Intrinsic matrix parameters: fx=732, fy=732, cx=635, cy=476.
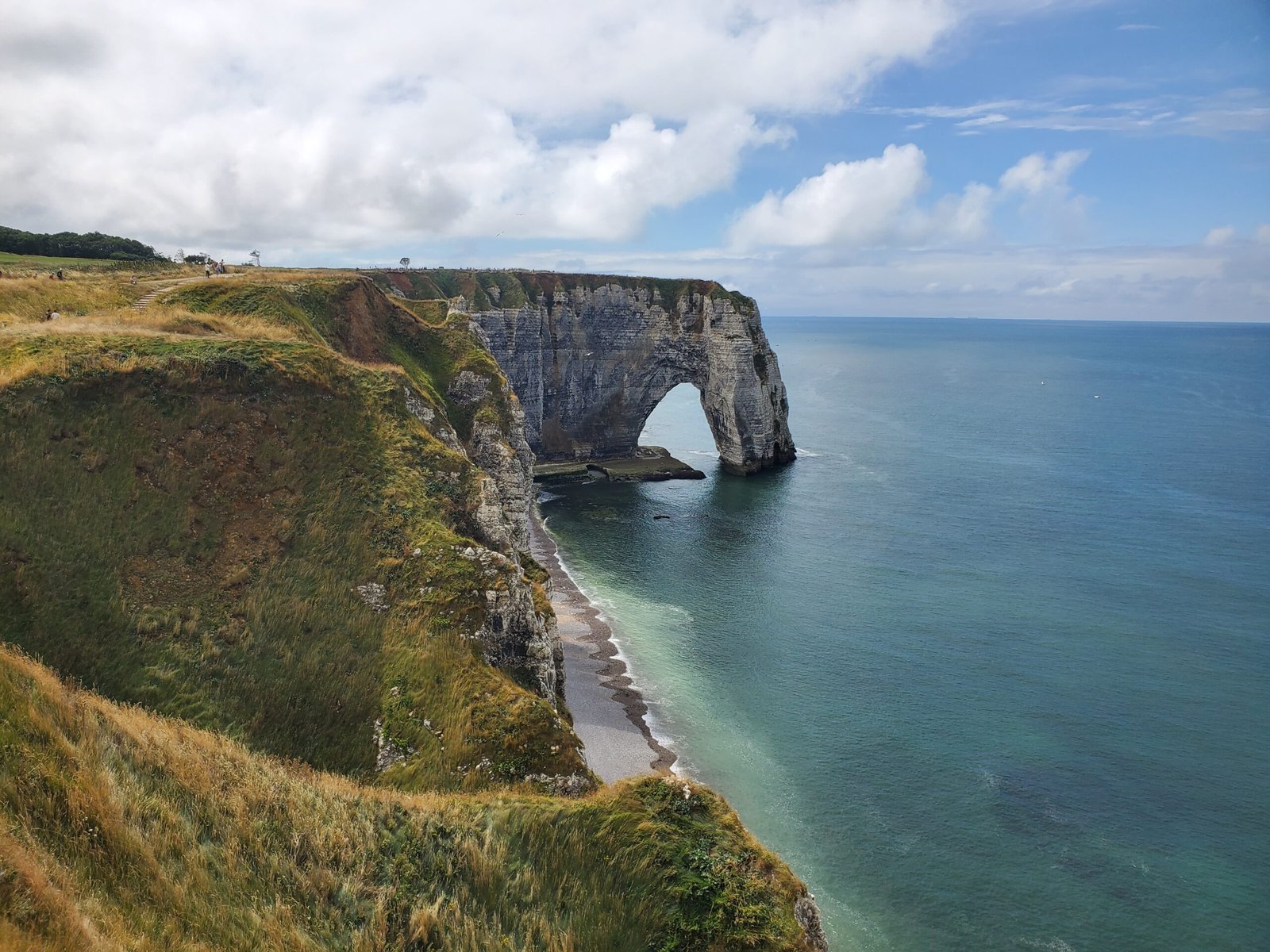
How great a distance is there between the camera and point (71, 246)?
72875 mm

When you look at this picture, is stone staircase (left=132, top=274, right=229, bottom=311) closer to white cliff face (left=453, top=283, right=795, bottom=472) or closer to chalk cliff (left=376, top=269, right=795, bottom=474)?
chalk cliff (left=376, top=269, right=795, bottom=474)

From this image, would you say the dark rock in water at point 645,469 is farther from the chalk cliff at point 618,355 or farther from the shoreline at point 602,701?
the shoreline at point 602,701

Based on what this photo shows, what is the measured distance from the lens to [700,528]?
293 ft

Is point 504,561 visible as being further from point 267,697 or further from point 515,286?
point 515,286

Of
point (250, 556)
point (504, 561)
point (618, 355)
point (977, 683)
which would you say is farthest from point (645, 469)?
point (250, 556)

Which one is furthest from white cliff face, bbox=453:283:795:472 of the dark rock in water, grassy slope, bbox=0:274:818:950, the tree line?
grassy slope, bbox=0:274:818:950

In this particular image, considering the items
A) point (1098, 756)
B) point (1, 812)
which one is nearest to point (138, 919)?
point (1, 812)

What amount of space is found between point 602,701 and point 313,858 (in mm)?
32425

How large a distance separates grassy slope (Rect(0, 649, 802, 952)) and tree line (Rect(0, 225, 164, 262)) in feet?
225

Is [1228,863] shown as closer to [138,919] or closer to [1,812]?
[138,919]

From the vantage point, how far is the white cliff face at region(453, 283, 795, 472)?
117062 mm

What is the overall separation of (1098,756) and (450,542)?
39.1 metres

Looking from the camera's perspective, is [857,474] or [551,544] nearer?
[551,544]

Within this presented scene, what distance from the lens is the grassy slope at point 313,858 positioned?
13.6m
